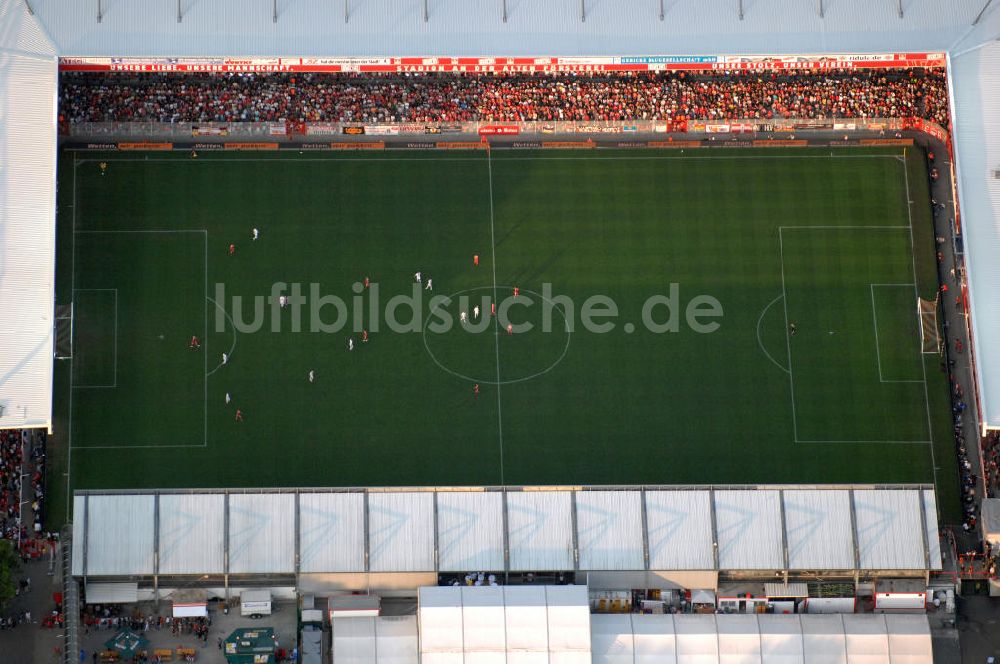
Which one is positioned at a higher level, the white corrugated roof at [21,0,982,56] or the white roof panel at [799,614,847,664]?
the white corrugated roof at [21,0,982,56]

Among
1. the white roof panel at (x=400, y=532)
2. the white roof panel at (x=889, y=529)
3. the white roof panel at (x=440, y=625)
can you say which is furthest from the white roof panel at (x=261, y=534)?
the white roof panel at (x=889, y=529)

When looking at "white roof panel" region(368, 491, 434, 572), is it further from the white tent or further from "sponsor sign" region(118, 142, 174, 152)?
"sponsor sign" region(118, 142, 174, 152)

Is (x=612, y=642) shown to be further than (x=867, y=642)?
No

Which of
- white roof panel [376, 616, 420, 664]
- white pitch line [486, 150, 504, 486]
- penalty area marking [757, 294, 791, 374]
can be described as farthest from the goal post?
white roof panel [376, 616, 420, 664]

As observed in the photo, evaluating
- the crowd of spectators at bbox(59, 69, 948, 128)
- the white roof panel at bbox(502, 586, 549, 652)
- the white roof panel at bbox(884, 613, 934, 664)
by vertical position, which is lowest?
the white roof panel at bbox(884, 613, 934, 664)

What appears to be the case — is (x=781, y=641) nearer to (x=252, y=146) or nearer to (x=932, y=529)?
(x=932, y=529)

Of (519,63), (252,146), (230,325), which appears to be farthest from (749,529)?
(252,146)

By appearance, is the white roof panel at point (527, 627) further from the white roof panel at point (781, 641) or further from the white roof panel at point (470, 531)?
the white roof panel at point (781, 641)

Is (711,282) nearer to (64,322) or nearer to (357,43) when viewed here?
(357,43)

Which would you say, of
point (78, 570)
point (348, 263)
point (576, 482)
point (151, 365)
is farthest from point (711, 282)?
point (78, 570)
